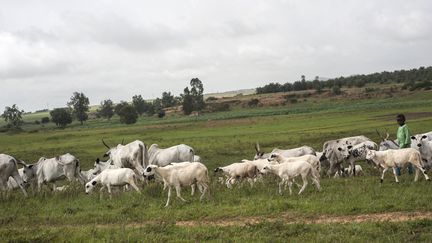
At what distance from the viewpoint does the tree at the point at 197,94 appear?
389 ft

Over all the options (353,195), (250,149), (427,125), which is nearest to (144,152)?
(353,195)

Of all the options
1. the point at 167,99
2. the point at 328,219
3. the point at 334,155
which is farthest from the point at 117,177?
the point at 167,99

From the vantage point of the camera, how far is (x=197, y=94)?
123188mm

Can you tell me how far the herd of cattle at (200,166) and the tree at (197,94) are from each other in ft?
307

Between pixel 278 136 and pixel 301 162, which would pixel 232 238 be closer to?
pixel 301 162

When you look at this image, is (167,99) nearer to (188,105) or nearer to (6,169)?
(188,105)

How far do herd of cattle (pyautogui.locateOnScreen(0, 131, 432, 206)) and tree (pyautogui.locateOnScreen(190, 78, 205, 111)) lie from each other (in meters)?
93.7

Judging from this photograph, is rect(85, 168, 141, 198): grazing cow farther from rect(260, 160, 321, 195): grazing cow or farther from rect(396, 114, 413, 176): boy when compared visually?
rect(396, 114, 413, 176): boy

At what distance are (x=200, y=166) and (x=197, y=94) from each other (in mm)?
108299

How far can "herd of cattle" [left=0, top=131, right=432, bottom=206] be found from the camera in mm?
15539

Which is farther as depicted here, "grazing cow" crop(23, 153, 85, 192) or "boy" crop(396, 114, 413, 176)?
"grazing cow" crop(23, 153, 85, 192)

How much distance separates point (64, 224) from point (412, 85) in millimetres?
87773

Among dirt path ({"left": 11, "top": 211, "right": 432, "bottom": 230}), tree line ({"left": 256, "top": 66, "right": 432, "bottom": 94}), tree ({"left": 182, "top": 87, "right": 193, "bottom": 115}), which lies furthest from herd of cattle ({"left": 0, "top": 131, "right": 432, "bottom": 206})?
tree ({"left": 182, "top": 87, "right": 193, "bottom": 115})

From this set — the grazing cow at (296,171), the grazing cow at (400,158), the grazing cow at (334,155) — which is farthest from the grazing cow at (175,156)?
the grazing cow at (400,158)
